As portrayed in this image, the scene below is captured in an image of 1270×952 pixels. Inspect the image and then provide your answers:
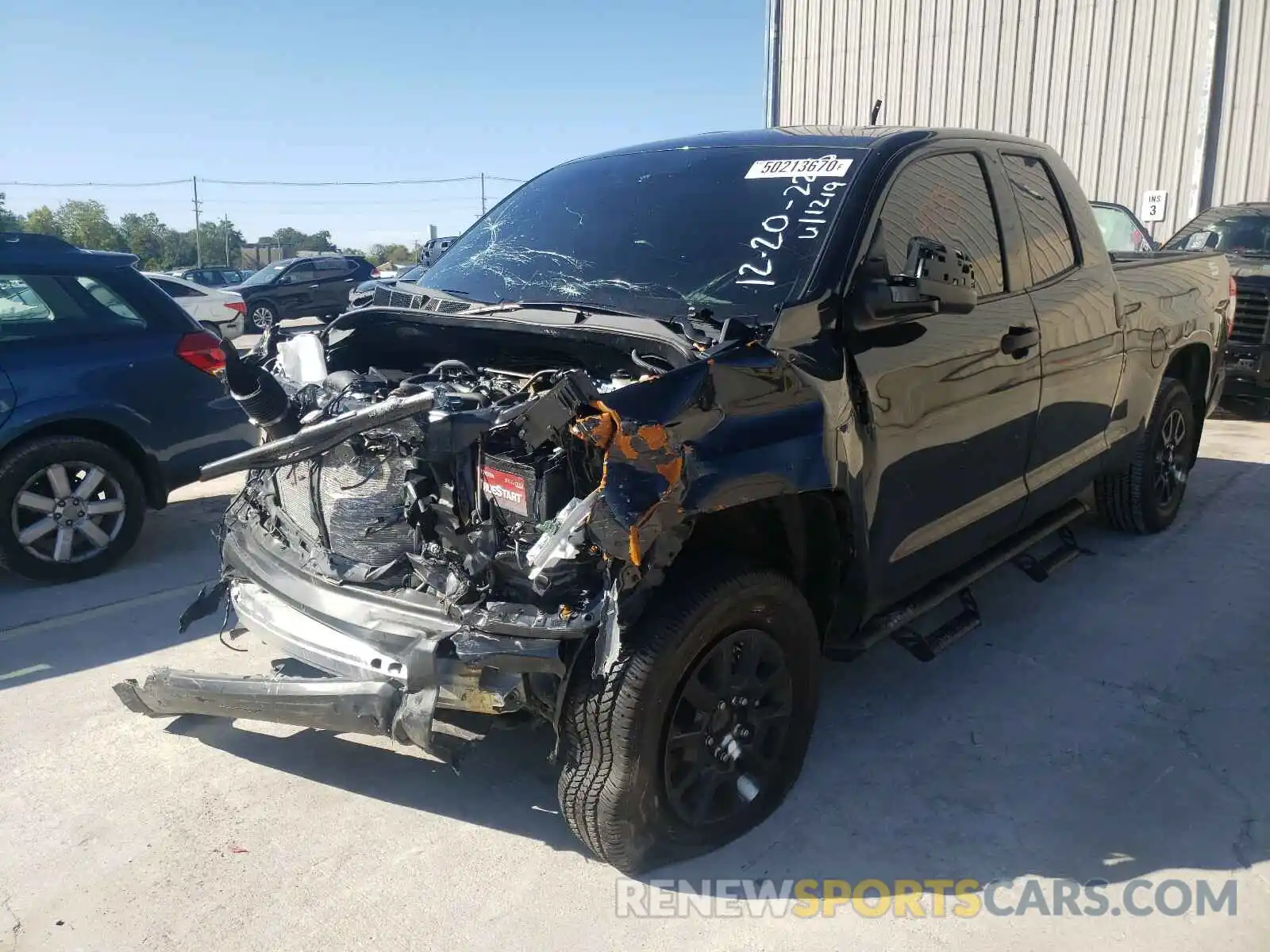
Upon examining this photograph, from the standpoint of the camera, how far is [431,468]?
8.93ft

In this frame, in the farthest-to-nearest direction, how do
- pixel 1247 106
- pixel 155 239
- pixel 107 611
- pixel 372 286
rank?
pixel 155 239 < pixel 1247 106 < pixel 107 611 < pixel 372 286

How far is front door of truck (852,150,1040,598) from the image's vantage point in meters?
3.13

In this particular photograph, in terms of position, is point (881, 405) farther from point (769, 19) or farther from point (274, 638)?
point (769, 19)

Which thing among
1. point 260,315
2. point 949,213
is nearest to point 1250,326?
point 949,213

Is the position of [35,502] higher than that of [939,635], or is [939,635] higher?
[35,502]

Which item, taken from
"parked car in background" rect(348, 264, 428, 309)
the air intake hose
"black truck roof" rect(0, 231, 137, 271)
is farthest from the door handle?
"black truck roof" rect(0, 231, 137, 271)

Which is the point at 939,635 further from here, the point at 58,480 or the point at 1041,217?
the point at 58,480

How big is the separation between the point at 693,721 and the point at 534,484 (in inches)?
31.0

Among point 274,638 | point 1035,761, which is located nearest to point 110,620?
point 274,638

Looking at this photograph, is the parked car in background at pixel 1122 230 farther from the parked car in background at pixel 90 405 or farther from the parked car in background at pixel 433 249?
the parked car in background at pixel 90 405

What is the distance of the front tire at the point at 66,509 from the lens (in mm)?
4938

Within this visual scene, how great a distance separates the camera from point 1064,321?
4070mm

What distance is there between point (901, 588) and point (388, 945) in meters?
1.92

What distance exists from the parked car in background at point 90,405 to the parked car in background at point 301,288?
1614 centimetres
